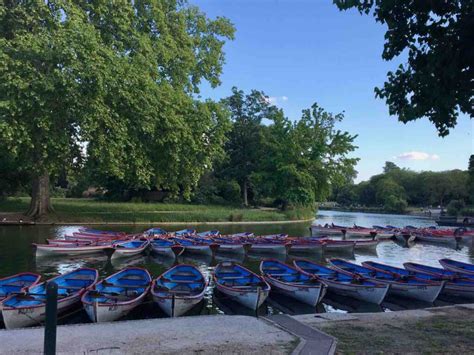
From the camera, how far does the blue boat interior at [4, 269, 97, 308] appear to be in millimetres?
11539

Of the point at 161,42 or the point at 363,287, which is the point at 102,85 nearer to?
the point at 161,42

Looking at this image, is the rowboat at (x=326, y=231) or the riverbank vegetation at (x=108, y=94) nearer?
the riverbank vegetation at (x=108, y=94)

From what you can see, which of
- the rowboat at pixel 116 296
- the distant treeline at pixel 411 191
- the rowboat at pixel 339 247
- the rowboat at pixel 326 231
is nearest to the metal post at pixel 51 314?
the rowboat at pixel 116 296

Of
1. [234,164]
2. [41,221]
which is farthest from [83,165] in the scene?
[234,164]

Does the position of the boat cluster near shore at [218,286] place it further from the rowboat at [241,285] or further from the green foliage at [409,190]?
the green foliage at [409,190]

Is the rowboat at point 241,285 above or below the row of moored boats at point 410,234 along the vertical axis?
above

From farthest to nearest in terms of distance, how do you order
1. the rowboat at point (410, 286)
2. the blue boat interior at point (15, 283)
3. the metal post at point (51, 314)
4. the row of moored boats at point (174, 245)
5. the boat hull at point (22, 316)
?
the row of moored boats at point (174, 245) → the rowboat at point (410, 286) → the blue boat interior at point (15, 283) → the boat hull at point (22, 316) → the metal post at point (51, 314)

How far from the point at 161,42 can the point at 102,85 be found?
10486 millimetres

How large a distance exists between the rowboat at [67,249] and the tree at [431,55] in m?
18.4

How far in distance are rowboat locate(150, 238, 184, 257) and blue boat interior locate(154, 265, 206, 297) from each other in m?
9.09

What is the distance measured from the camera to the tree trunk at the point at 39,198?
3762cm

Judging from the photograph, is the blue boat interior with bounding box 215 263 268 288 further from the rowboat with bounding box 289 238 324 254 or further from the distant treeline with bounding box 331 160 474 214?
the distant treeline with bounding box 331 160 474 214

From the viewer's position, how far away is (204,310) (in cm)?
1374

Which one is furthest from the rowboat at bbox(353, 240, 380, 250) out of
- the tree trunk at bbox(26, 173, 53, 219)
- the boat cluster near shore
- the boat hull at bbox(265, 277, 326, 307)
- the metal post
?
the metal post
